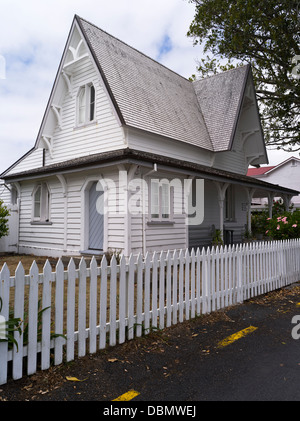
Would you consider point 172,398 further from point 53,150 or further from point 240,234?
point 240,234

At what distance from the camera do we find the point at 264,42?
18.2 meters

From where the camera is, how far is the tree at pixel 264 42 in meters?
16.2

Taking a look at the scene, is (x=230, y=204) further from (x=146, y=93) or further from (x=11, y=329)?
(x=11, y=329)

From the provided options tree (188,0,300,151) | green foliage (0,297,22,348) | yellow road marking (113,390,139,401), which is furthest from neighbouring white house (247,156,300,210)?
green foliage (0,297,22,348)

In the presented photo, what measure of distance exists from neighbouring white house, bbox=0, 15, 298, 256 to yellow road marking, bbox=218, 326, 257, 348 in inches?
201

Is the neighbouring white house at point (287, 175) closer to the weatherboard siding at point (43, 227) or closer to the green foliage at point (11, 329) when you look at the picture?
the weatherboard siding at point (43, 227)

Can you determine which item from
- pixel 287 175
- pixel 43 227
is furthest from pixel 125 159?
pixel 287 175

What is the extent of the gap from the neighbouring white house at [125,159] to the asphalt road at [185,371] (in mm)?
5313

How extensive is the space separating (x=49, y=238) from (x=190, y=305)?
8.92 metres

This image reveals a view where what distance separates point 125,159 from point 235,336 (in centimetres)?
569

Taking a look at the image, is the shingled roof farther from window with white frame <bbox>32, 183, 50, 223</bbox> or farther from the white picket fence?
the white picket fence

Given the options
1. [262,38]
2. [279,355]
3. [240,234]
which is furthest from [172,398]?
[262,38]

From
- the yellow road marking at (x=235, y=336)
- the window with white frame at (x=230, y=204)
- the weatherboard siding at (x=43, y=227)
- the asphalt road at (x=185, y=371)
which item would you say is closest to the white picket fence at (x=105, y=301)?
the asphalt road at (x=185, y=371)

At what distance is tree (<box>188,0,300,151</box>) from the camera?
53.1 ft
